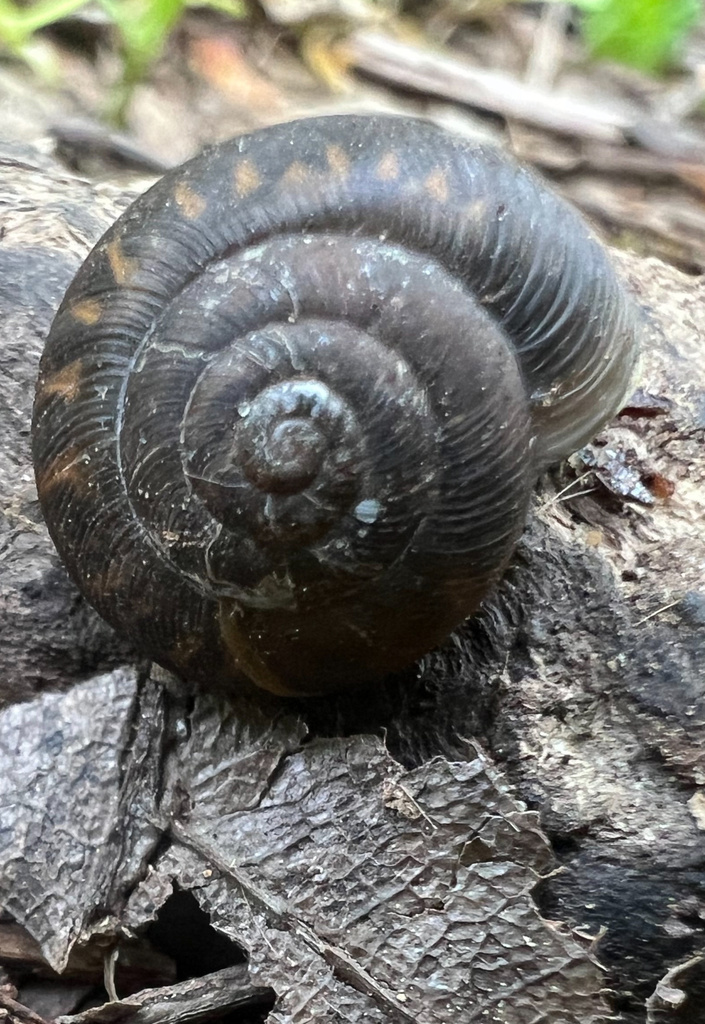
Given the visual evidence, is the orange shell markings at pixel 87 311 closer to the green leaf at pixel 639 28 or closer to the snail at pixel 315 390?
the snail at pixel 315 390

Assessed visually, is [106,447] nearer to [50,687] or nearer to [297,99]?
[50,687]

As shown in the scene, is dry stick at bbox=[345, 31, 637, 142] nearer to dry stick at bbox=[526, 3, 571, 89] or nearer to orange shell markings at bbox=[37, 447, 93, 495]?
dry stick at bbox=[526, 3, 571, 89]

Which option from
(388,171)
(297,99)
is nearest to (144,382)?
(388,171)

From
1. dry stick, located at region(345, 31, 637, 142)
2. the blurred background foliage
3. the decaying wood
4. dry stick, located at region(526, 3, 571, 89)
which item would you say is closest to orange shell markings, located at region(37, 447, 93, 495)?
the decaying wood

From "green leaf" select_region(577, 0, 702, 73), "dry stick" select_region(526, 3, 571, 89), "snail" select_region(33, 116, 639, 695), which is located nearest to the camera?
"snail" select_region(33, 116, 639, 695)

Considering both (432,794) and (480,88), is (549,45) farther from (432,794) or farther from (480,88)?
(432,794)

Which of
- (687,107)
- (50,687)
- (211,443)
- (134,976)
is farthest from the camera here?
(687,107)

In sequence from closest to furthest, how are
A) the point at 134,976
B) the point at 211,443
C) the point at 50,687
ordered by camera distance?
1. the point at 211,443
2. the point at 134,976
3. the point at 50,687
